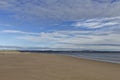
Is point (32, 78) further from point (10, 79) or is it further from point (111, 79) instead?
point (111, 79)

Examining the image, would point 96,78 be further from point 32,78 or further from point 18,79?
point 18,79

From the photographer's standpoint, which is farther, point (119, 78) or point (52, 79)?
point (119, 78)

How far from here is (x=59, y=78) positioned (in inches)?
505

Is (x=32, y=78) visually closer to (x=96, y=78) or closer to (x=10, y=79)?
(x=10, y=79)

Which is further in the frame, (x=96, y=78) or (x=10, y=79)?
(x=96, y=78)

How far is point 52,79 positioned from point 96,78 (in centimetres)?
274

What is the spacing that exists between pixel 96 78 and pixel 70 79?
1711mm

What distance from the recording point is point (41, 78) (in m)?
12.6

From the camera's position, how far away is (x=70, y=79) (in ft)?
41.2

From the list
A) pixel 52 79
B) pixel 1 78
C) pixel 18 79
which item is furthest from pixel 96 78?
pixel 1 78

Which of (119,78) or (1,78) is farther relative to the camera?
(119,78)

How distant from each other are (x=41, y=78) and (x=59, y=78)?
106cm

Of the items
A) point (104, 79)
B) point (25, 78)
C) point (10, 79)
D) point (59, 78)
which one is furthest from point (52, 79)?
point (104, 79)

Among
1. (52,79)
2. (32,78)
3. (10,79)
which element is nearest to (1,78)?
(10,79)
